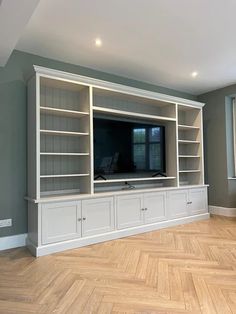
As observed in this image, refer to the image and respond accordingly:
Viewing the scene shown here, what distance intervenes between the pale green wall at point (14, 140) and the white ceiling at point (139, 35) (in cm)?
31

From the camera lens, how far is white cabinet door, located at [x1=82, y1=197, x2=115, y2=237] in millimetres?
3211

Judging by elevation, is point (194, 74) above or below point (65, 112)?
above

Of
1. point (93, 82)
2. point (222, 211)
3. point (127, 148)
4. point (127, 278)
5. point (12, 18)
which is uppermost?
point (12, 18)

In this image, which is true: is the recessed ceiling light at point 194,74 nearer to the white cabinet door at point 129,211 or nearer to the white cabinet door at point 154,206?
the white cabinet door at point 154,206

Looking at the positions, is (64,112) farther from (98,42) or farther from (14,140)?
(98,42)

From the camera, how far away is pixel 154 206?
3951mm

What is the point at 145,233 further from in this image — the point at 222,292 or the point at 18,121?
the point at 18,121

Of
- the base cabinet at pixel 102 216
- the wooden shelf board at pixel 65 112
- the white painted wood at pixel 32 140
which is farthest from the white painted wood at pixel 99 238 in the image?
the wooden shelf board at pixel 65 112

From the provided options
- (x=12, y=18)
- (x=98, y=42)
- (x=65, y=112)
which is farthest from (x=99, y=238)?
(x=12, y=18)

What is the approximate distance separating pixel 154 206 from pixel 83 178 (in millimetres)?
1268

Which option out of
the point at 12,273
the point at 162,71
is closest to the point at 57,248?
the point at 12,273

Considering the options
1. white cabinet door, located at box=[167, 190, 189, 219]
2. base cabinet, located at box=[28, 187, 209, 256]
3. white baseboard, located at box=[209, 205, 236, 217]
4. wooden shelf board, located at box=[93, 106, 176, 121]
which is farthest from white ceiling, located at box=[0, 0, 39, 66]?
white baseboard, located at box=[209, 205, 236, 217]

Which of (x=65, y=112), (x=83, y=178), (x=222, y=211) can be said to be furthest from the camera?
(x=222, y=211)

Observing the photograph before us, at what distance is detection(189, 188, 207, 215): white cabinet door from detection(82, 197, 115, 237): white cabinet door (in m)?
1.77
